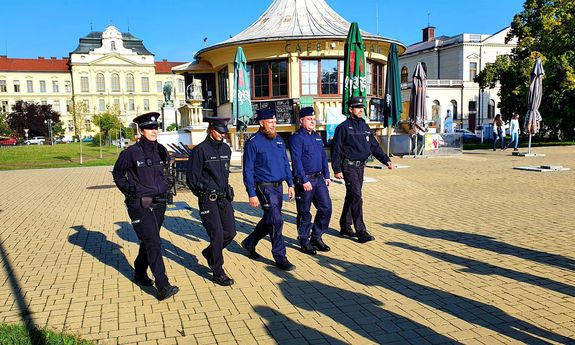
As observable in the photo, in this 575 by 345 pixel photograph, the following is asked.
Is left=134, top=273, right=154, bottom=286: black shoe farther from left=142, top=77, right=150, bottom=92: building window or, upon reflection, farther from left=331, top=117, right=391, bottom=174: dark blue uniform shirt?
left=142, top=77, right=150, bottom=92: building window

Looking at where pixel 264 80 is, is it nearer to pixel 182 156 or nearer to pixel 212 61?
pixel 212 61

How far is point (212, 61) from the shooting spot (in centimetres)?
2562

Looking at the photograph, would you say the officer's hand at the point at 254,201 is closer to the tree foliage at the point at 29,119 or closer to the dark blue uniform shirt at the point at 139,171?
the dark blue uniform shirt at the point at 139,171

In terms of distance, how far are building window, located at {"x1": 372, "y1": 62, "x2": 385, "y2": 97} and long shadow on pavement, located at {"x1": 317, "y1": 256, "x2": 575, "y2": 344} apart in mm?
19736

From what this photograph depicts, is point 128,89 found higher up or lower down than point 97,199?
higher up

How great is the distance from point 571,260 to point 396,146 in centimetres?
1579

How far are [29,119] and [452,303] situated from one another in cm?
8723

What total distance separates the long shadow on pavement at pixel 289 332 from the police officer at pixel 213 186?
1040 millimetres

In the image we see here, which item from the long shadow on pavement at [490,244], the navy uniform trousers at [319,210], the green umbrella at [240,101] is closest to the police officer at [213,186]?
the navy uniform trousers at [319,210]

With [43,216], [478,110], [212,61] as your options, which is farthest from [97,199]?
[478,110]

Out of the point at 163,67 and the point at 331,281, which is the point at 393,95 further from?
the point at 163,67

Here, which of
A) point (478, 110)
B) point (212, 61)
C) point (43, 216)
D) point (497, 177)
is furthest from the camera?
point (478, 110)

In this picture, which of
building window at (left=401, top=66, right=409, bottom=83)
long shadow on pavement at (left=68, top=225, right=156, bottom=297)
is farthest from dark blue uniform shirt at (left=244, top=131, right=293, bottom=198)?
building window at (left=401, top=66, right=409, bottom=83)

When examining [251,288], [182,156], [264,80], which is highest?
[264,80]
